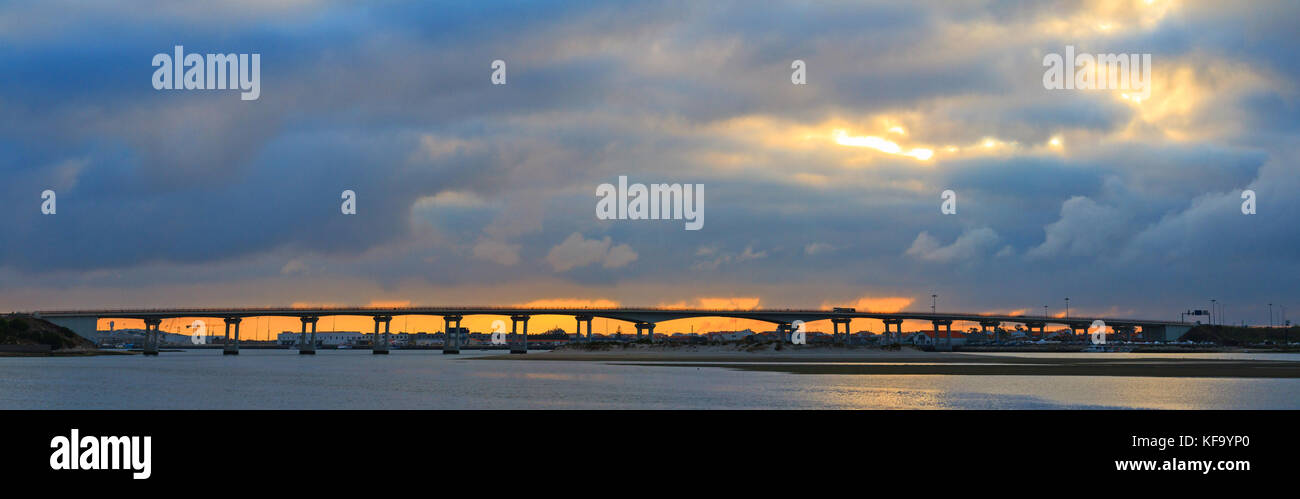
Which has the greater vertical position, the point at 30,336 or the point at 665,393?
the point at 665,393

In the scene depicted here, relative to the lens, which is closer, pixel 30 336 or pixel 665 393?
pixel 665 393

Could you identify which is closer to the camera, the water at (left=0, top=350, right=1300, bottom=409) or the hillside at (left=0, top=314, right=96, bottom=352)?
the water at (left=0, top=350, right=1300, bottom=409)

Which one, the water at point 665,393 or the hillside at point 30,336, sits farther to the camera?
the hillside at point 30,336
